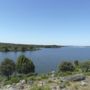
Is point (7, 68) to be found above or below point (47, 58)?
above

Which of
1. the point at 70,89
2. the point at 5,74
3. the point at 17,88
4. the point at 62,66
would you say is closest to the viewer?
the point at 70,89

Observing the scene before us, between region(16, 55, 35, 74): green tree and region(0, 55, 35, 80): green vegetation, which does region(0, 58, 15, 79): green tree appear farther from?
region(16, 55, 35, 74): green tree

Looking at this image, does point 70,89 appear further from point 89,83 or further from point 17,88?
point 17,88

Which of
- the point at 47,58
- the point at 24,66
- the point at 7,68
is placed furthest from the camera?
the point at 47,58

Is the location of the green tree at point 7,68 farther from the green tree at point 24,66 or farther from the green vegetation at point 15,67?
the green tree at point 24,66

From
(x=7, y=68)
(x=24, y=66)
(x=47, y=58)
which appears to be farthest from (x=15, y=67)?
(x=47, y=58)

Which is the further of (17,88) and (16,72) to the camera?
(16,72)

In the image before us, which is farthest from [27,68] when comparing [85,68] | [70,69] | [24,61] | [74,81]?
[74,81]

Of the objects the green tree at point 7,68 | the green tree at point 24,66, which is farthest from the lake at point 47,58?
the green tree at point 7,68

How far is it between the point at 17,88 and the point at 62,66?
21.3 m

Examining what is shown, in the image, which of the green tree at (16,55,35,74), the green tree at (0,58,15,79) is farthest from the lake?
the green tree at (0,58,15,79)

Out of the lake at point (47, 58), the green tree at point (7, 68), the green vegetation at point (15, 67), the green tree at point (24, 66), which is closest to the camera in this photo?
the green tree at point (7, 68)

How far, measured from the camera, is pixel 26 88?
72.7ft

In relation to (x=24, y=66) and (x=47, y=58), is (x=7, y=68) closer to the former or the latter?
(x=24, y=66)
